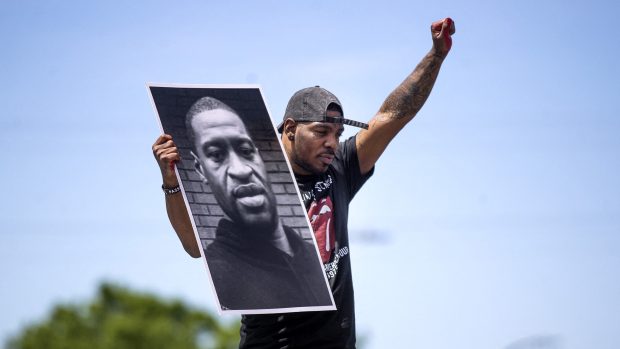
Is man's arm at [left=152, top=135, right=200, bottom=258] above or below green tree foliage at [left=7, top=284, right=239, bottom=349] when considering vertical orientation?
below

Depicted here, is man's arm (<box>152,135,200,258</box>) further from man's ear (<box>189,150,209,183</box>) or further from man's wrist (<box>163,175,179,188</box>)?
man's ear (<box>189,150,209,183</box>)

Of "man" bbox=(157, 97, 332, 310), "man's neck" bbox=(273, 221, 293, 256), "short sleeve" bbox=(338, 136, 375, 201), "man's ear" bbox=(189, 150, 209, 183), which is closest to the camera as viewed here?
"man" bbox=(157, 97, 332, 310)

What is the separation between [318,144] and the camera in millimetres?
6090

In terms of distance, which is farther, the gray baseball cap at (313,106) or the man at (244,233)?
the gray baseball cap at (313,106)

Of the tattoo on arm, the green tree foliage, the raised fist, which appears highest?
the green tree foliage

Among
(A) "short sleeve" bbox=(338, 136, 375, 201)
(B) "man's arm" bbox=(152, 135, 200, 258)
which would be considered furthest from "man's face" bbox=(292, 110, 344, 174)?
(B) "man's arm" bbox=(152, 135, 200, 258)

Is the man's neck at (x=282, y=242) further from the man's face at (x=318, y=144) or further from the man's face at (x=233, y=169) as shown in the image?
the man's face at (x=318, y=144)

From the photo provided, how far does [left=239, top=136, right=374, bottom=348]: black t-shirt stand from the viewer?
5.87m

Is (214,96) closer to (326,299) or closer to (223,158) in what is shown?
(223,158)

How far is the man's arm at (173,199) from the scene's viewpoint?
5.95 meters

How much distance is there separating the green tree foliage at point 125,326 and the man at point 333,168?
1242 inches

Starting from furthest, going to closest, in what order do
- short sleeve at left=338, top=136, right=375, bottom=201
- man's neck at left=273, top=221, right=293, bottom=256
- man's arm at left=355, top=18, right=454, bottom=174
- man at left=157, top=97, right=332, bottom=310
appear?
short sleeve at left=338, top=136, right=375, bottom=201 → man's arm at left=355, top=18, right=454, bottom=174 → man's neck at left=273, top=221, right=293, bottom=256 → man at left=157, top=97, right=332, bottom=310

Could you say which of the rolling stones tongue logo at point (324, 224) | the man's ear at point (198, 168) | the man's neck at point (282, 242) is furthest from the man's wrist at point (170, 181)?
the rolling stones tongue logo at point (324, 224)

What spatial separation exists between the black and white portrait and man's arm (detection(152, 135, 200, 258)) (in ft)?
0.22
